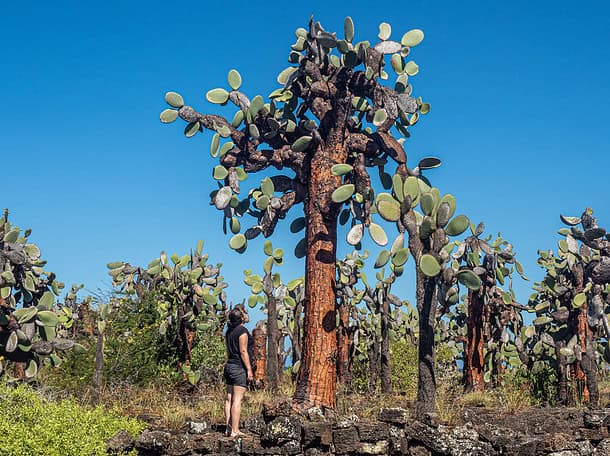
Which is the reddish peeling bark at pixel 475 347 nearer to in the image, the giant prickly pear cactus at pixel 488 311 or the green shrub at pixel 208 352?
the giant prickly pear cactus at pixel 488 311

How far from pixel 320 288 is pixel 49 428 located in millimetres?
4228

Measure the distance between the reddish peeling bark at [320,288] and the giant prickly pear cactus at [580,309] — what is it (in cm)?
513

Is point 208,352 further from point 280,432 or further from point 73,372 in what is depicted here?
point 280,432

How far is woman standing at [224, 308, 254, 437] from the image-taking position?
29.3ft

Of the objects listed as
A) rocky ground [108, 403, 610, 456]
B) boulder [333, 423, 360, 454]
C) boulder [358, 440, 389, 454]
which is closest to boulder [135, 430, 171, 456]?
rocky ground [108, 403, 610, 456]

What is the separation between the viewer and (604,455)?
883 centimetres

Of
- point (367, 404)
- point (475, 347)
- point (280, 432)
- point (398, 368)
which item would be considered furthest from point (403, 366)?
point (280, 432)

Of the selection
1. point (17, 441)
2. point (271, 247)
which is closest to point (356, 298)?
point (271, 247)

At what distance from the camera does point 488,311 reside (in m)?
15.7

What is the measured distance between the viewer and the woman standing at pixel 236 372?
893cm

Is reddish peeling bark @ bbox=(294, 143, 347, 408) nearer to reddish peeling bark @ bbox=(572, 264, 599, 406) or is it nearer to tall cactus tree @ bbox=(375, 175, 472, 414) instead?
tall cactus tree @ bbox=(375, 175, 472, 414)

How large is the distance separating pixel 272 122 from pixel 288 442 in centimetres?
496

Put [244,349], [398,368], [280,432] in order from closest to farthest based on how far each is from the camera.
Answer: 1. [280,432]
2. [244,349]
3. [398,368]

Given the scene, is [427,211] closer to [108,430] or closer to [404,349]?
[108,430]
